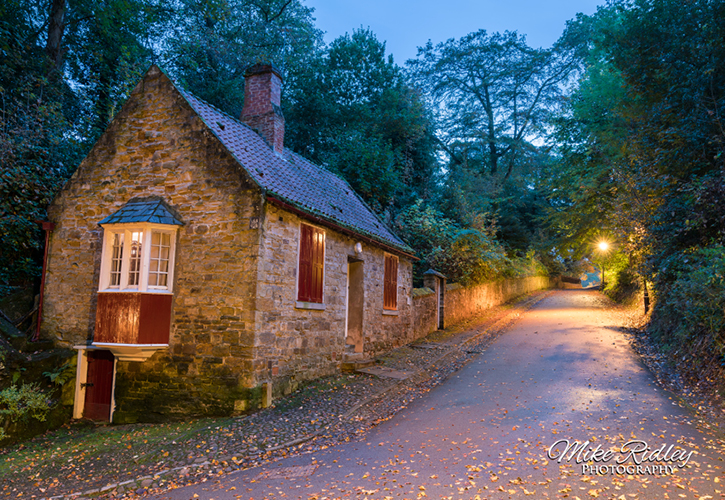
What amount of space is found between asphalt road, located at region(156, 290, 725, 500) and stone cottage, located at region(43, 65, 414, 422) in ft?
8.94

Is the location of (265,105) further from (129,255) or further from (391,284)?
(391,284)

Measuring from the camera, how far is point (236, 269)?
8242 millimetres

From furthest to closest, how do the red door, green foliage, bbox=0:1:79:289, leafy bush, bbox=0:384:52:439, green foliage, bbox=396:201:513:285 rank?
green foliage, bbox=396:201:513:285 → green foliage, bbox=0:1:79:289 → the red door → leafy bush, bbox=0:384:52:439

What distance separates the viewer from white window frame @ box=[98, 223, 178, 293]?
27.3 ft

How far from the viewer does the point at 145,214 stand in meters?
8.53

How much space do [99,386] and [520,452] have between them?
8.55 meters

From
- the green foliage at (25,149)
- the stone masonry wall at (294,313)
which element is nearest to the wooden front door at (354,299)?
the stone masonry wall at (294,313)

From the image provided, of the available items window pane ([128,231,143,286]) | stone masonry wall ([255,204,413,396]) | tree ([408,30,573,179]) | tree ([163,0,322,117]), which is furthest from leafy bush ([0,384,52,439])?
tree ([408,30,573,179])

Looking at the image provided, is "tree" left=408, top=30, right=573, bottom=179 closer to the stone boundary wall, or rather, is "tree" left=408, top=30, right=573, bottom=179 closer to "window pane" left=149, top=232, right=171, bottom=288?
the stone boundary wall

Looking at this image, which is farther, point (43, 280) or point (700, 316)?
point (43, 280)

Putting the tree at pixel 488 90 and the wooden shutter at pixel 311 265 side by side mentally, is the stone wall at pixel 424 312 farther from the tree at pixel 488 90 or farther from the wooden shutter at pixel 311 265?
the tree at pixel 488 90

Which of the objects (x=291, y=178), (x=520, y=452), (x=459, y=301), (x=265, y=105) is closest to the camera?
(x=520, y=452)

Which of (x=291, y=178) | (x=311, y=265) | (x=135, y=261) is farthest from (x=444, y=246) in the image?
(x=135, y=261)

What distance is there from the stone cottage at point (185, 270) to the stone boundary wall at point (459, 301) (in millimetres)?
5807
